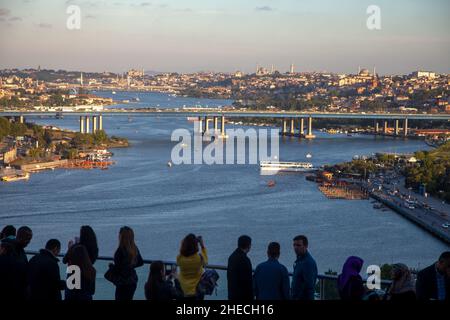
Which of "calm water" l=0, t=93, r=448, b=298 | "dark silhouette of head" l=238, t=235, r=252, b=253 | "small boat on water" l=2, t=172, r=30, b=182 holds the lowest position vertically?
"small boat on water" l=2, t=172, r=30, b=182

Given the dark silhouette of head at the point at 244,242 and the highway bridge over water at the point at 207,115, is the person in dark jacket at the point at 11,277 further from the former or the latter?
the highway bridge over water at the point at 207,115

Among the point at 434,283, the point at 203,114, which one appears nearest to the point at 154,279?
the point at 434,283

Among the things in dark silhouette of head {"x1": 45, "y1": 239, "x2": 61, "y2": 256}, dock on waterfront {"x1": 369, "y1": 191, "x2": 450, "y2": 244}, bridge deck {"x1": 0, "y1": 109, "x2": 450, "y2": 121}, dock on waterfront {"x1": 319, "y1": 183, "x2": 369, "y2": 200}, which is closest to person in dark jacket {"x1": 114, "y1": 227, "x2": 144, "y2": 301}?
dark silhouette of head {"x1": 45, "y1": 239, "x2": 61, "y2": 256}

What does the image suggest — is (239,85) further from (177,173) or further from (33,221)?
(33,221)

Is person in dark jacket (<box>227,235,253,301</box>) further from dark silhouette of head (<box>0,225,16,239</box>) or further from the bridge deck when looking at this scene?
the bridge deck

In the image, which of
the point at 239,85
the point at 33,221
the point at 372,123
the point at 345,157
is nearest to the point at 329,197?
the point at 33,221

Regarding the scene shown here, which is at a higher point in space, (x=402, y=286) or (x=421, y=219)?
(x=402, y=286)

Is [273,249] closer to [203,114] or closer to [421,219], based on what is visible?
[421,219]
